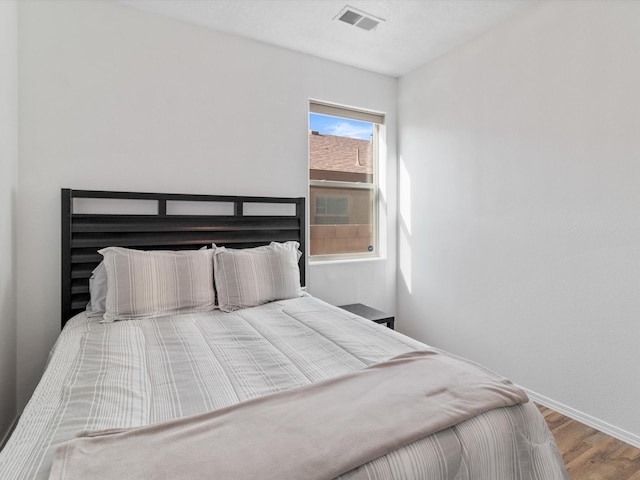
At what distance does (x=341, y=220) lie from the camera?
3291 millimetres

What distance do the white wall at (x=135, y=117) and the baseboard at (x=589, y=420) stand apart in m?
1.82

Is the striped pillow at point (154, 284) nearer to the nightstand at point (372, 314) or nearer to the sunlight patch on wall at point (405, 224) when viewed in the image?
the nightstand at point (372, 314)

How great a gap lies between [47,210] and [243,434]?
205cm

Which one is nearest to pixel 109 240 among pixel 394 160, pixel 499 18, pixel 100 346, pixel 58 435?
pixel 100 346

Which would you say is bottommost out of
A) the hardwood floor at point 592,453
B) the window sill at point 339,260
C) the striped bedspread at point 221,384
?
the hardwood floor at point 592,453

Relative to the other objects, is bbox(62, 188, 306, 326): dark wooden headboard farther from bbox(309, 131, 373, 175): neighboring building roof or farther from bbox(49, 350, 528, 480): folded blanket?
bbox(49, 350, 528, 480): folded blanket

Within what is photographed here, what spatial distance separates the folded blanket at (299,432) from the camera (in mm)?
731

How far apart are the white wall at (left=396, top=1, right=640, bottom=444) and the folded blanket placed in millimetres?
1368

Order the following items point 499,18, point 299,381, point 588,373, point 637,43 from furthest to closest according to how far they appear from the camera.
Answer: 1. point 499,18
2. point 588,373
3. point 637,43
4. point 299,381

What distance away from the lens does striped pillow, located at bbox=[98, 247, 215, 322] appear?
192 cm

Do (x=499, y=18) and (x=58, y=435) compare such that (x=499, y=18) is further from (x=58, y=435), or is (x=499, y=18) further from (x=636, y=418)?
(x=58, y=435)

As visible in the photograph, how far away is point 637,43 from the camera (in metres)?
1.84

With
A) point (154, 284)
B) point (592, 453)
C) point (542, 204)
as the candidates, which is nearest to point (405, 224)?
point (542, 204)

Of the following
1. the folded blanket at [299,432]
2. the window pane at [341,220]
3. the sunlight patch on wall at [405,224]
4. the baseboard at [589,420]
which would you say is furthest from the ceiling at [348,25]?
the baseboard at [589,420]
